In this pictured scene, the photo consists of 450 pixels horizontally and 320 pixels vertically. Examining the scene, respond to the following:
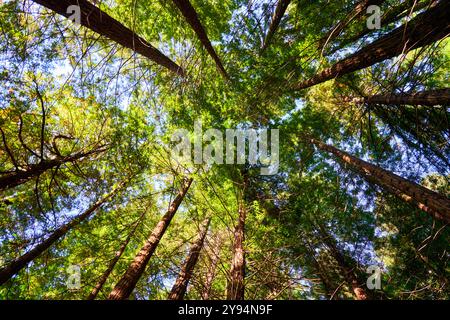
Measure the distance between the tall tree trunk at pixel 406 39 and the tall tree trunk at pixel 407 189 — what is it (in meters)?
2.89

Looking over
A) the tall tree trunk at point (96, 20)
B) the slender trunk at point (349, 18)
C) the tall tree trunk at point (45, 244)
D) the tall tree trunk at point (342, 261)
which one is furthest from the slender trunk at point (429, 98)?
the tall tree trunk at point (45, 244)

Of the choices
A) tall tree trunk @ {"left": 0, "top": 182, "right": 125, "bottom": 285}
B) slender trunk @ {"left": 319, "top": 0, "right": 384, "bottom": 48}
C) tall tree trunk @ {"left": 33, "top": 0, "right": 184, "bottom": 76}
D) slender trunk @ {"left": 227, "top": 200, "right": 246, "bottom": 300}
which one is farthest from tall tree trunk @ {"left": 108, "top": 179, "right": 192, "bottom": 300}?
slender trunk @ {"left": 319, "top": 0, "right": 384, "bottom": 48}

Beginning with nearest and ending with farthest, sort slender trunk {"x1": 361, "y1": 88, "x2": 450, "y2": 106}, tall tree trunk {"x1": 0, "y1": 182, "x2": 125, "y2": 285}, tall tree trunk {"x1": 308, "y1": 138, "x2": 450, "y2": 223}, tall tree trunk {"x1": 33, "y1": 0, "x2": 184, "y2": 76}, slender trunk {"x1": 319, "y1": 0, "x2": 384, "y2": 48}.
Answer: tall tree trunk {"x1": 33, "y1": 0, "x2": 184, "y2": 76} < slender trunk {"x1": 319, "y1": 0, "x2": 384, "y2": 48} < tall tree trunk {"x1": 308, "y1": 138, "x2": 450, "y2": 223} < slender trunk {"x1": 361, "y1": 88, "x2": 450, "y2": 106} < tall tree trunk {"x1": 0, "y1": 182, "x2": 125, "y2": 285}

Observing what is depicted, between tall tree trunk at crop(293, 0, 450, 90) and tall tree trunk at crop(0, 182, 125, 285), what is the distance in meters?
7.06

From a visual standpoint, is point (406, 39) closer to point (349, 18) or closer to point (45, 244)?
point (349, 18)

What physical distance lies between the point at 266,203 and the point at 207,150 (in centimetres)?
349

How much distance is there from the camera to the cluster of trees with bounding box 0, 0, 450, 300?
5.14 m

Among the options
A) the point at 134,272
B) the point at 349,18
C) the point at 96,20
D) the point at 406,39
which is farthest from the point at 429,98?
the point at 134,272

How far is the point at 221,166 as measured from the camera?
6.76 metres

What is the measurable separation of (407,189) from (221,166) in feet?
14.9

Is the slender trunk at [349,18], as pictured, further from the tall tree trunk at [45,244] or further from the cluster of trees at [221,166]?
the tall tree trunk at [45,244]

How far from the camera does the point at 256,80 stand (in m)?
6.91

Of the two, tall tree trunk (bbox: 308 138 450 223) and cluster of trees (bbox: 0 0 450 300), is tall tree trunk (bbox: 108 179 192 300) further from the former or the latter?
tall tree trunk (bbox: 308 138 450 223)
